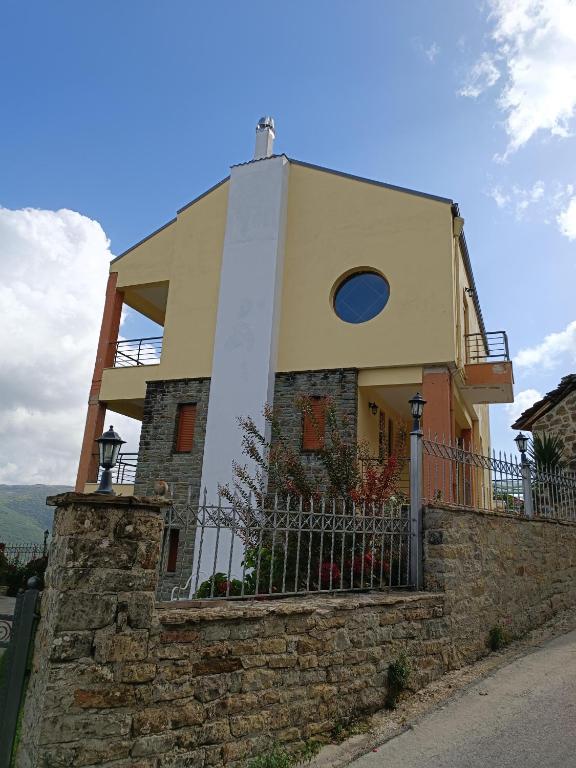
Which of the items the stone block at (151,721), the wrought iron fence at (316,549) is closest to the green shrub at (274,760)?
the stone block at (151,721)

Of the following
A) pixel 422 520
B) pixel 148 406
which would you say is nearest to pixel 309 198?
pixel 148 406

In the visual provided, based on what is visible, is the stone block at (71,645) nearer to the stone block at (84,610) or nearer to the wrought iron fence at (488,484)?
the stone block at (84,610)

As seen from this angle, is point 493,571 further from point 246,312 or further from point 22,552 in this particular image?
point 22,552

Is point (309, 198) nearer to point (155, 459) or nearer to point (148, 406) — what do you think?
point (148, 406)

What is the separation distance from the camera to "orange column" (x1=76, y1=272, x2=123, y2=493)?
53.1ft

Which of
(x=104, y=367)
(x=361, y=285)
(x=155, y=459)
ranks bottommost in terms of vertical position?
(x=155, y=459)

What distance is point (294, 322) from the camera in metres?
15.3

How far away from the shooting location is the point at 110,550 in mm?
4086

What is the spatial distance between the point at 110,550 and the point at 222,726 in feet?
5.27

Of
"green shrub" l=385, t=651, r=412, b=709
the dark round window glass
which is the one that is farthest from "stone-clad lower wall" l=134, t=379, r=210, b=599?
"green shrub" l=385, t=651, r=412, b=709

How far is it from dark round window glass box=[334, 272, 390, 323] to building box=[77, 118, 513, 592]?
3cm

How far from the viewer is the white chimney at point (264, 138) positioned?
1753 cm

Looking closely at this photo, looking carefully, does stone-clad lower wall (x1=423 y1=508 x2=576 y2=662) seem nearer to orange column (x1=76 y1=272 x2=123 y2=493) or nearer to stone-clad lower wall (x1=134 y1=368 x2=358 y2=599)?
stone-clad lower wall (x1=134 y1=368 x2=358 y2=599)

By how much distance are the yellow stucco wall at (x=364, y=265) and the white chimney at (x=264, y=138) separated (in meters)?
1.86
